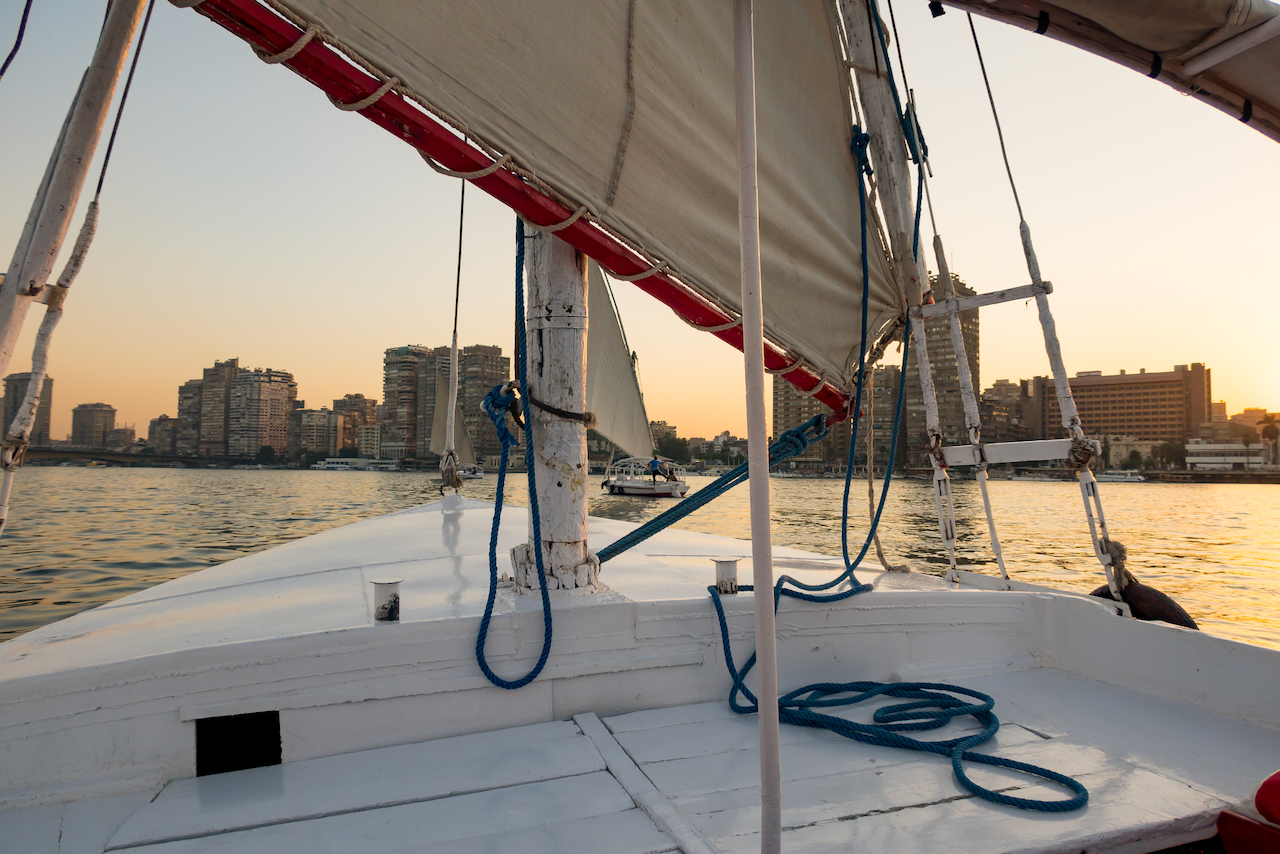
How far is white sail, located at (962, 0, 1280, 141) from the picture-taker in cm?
224

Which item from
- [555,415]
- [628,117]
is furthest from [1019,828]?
[628,117]

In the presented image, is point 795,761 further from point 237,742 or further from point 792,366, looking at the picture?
point 237,742

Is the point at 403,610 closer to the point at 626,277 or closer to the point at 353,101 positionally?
the point at 626,277

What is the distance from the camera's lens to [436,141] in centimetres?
176

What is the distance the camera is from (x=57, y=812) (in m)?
1.68

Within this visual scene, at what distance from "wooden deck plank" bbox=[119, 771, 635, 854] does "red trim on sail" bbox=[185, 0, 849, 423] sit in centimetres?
163

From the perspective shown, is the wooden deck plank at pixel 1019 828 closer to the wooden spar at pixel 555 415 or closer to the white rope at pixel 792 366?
the wooden spar at pixel 555 415

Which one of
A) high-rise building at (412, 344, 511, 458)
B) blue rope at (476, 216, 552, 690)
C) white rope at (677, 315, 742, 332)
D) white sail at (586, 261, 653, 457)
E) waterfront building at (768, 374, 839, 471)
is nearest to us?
blue rope at (476, 216, 552, 690)

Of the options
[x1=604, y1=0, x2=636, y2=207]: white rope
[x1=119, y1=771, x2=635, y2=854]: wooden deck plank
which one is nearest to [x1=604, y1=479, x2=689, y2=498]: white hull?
[x1=604, y1=0, x2=636, y2=207]: white rope

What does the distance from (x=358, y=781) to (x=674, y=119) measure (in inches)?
94.0

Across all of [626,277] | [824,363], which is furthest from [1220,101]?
[626,277]

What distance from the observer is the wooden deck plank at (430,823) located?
1522 millimetres

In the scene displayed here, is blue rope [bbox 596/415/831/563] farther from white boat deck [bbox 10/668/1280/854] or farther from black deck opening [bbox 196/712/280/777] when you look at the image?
black deck opening [bbox 196/712/280/777]

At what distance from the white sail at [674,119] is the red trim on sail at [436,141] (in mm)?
63
